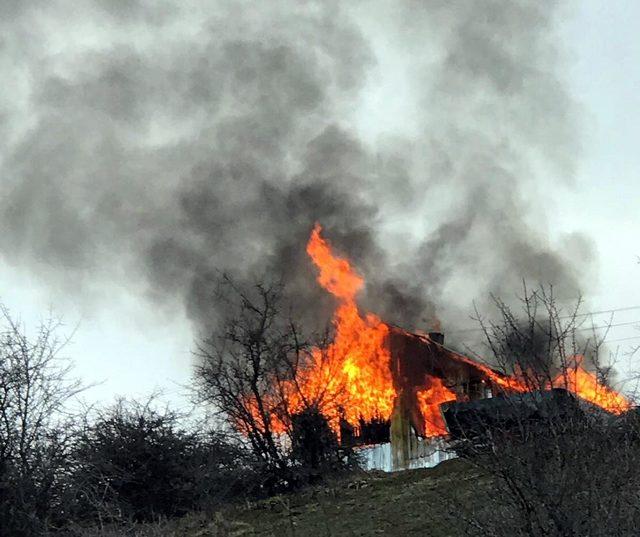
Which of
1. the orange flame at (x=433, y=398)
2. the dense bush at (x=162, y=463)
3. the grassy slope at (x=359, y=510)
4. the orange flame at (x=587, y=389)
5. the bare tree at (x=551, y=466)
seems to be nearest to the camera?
the bare tree at (x=551, y=466)

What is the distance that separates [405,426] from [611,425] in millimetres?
14965

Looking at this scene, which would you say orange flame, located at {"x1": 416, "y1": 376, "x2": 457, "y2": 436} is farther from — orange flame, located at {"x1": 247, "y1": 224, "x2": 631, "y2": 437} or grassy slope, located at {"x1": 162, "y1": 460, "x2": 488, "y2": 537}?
grassy slope, located at {"x1": 162, "y1": 460, "x2": 488, "y2": 537}

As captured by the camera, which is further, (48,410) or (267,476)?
(267,476)

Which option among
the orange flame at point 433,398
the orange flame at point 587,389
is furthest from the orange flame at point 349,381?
the orange flame at point 587,389

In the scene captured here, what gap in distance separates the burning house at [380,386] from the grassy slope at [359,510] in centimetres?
295

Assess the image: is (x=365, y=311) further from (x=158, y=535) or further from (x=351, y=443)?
(x=158, y=535)

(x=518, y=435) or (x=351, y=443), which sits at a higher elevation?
(x=351, y=443)

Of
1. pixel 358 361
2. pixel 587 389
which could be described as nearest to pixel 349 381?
pixel 358 361

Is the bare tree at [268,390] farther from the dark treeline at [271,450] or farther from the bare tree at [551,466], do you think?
the bare tree at [551,466]

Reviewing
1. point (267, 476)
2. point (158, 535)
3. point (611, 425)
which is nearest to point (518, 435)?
point (611, 425)

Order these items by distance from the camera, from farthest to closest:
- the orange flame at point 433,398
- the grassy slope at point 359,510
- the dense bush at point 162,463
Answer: the orange flame at point 433,398 < the dense bush at point 162,463 < the grassy slope at point 359,510

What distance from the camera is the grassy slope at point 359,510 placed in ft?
39.3

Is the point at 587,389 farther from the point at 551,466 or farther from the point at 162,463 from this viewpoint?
the point at 162,463

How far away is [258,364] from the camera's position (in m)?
21.1
